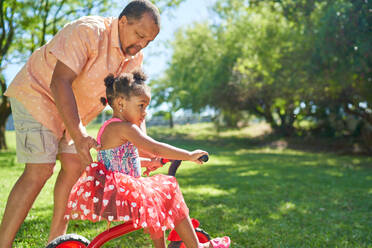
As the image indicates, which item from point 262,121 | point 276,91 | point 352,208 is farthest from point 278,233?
point 262,121

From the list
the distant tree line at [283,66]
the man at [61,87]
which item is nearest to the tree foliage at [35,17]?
the distant tree line at [283,66]

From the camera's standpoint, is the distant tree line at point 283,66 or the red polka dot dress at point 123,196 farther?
the distant tree line at point 283,66

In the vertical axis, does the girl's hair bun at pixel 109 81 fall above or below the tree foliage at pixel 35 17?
below

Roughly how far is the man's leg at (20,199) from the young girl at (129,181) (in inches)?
12.5

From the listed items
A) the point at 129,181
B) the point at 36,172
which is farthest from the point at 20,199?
the point at 129,181

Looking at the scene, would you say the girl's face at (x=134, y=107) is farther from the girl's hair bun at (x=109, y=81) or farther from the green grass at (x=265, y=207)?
the green grass at (x=265, y=207)

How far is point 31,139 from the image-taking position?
235cm

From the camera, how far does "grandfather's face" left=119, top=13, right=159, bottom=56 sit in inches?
87.5

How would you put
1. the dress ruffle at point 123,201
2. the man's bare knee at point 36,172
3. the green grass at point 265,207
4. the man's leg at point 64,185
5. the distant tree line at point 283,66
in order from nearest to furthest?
1. the dress ruffle at point 123,201
2. the man's bare knee at point 36,172
3. the man's leg at point 64,185
4. the green grass at point 265,207
5. the distant tree line at point 283,66

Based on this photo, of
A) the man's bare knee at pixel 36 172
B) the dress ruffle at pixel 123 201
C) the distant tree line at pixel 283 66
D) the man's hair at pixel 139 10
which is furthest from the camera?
the distant tree line at pixel 283 66

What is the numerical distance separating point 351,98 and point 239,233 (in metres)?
11.4

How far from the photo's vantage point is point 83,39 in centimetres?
225

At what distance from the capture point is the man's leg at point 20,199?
7.34ft

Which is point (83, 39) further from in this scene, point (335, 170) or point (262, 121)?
point (262, 121)
